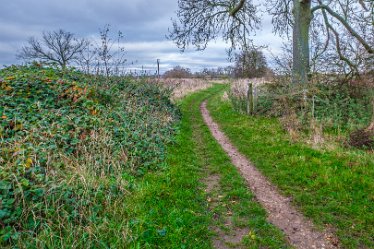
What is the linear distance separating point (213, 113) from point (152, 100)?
13.4 ft

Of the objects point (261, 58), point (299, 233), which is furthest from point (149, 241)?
point (261, 58)

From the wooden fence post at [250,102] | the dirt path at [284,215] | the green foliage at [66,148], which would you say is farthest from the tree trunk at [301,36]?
the dirt path at [284,215]

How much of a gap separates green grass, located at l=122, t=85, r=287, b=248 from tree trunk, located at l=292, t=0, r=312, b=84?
745 cm

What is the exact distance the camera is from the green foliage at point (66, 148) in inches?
161

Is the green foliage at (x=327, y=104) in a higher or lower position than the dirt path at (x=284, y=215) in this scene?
higher

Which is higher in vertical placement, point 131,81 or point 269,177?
point 131,81

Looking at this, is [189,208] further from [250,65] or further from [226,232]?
[250,65]

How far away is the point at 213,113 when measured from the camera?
15930 mm

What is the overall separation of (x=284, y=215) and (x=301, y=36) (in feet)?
34.8

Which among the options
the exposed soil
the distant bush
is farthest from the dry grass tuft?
the exposed soil

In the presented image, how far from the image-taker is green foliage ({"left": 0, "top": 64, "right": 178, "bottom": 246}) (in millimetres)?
4094

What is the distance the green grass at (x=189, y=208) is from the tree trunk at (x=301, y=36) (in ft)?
24.4

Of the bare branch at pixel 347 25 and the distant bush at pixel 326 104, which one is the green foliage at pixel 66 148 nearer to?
the distant bush at pixel 326 104

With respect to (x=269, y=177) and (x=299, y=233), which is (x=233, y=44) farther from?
(x=299, y=233)
